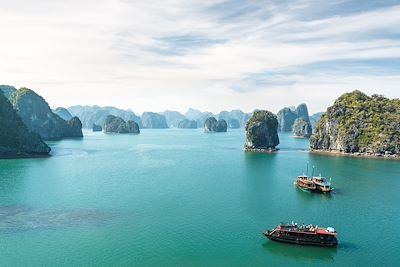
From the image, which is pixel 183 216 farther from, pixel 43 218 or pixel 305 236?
pixel 43 218

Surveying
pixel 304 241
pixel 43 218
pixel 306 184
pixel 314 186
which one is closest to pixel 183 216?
pixel 304 241

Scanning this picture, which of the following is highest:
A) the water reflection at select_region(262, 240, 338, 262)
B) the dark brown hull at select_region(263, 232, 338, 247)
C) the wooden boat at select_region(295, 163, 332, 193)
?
the wooden boat at select_region(295, 163, 332, 193)

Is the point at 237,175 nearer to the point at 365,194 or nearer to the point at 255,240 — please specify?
the point at 365,194

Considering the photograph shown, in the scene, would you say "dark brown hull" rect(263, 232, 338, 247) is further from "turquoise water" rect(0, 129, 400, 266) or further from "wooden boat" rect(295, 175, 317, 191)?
"wooden boat" rect(295, 175, 317, 191)

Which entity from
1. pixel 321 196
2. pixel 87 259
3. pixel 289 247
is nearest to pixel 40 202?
pixel 87 259

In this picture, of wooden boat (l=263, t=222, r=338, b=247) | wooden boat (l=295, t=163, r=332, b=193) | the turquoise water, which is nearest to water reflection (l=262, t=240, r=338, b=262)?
the turquoise water

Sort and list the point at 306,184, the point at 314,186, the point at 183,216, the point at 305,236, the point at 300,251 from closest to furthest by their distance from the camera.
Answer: the point at 300,251 → the point at 305,236 → the point at 183,216 → the point at 314,186 → the point at 306,184
